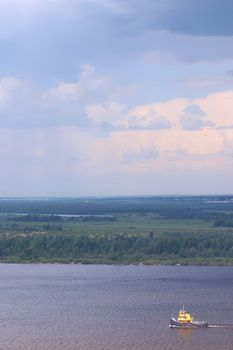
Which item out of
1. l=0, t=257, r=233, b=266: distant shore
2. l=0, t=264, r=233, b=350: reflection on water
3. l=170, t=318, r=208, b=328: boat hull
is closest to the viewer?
l=0, t=264, r=233, b=350: reflection on water

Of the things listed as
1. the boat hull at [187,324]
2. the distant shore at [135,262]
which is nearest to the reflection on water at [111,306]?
the boat hull at [187,324]

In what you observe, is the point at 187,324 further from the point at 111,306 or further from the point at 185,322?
the point at 111,306

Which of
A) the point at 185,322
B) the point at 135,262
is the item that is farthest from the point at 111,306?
the point at 135,262

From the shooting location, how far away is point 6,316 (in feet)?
120

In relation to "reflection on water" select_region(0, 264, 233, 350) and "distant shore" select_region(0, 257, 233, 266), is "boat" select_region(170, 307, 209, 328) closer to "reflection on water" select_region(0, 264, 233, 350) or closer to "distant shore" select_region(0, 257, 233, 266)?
"reflection on water" select_region(0, 264, 233, 350)

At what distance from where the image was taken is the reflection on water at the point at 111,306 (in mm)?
31562

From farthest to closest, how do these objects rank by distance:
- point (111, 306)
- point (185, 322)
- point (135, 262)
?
point (135, 262) → point (111, 306) → point (185, 322)

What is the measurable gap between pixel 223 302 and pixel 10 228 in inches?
1804

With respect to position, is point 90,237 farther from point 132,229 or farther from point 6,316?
point 6,316

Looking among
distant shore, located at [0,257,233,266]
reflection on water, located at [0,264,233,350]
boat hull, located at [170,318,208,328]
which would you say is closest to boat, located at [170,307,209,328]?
boat hull, located at [170,318,208,328]

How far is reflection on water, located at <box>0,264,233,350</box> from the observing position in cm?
3156

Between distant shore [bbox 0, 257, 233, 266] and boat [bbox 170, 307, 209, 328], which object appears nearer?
boat [bbox 170, 307, 209, 328]

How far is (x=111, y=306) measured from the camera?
3888 centimetres

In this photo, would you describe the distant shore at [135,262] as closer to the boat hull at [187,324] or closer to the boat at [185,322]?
the boat at [185,322]
